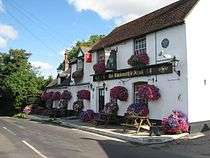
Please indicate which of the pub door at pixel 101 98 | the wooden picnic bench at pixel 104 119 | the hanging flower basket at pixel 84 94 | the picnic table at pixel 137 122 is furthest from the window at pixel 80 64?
the picnic table at pixel 137 122

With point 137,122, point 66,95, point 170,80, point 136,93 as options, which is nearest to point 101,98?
point 136,93

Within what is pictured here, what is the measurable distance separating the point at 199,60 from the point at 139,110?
4584 millimetres

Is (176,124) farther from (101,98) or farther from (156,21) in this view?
(101,98)

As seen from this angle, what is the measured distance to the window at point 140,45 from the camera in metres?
24.0

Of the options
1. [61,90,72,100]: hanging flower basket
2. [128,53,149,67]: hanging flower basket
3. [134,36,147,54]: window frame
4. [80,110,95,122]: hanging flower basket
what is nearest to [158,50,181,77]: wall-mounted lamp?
[128,53,149,67]: hanging flower basket

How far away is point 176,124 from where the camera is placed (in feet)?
62.6

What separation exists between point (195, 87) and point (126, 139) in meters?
4.62

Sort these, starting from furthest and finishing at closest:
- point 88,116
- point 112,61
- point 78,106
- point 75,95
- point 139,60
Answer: point 75,95 → point 78,106 → point 88,116 → point 112,61 → point 139,60

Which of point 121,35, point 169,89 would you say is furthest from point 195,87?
point 121,35

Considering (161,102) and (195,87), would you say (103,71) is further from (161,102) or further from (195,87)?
(195,87)

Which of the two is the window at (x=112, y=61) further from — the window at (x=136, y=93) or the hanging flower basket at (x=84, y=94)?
the hanging flower basket at (x=84, y=94)

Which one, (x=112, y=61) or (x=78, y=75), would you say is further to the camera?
(x=78, y=75)

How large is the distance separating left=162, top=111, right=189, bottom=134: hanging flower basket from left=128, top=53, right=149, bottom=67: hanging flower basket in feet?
14.8

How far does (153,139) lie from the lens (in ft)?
59.3
